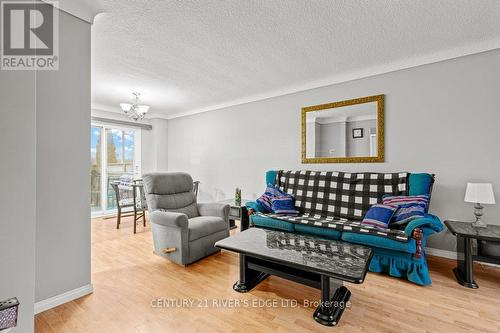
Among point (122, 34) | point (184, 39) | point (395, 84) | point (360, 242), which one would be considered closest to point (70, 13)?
point (122, 34)

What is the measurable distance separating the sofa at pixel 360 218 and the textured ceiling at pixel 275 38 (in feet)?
4.69

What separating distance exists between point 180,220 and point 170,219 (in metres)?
0.13

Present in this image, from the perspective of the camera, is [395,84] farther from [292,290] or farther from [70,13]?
[70,13]

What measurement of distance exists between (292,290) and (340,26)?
2.47 m

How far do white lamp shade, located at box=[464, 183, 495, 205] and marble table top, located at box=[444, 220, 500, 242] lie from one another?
0.86 feet

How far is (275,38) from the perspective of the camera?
2441 millimetres

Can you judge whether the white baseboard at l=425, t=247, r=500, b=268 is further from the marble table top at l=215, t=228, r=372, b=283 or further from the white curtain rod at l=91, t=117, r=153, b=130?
the white curtain rod at l=91, t=117, r=153, b=130

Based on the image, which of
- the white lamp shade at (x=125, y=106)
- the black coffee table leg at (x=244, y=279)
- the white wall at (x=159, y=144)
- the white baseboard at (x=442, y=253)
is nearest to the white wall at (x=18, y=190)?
the black coffee table leg at (x=244, y=279)

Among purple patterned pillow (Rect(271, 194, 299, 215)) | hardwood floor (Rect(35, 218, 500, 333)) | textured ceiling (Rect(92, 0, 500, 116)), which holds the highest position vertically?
textured ceiling (Rect(92, 0, 500, 116))

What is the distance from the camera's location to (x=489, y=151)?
2527 mm

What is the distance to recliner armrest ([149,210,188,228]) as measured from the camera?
8.39 feet

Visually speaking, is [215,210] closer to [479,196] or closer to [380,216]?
[380,216]

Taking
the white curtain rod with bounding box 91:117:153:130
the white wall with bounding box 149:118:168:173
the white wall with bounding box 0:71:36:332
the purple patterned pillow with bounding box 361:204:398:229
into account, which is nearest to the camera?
the white wall with bounding box 0:71:36:332

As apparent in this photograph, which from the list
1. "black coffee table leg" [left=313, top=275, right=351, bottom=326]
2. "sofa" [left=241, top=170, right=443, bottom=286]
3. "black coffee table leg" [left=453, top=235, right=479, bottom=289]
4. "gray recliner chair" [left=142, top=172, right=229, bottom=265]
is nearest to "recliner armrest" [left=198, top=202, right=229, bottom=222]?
"gray recliner chair" [left=142, top=172, right=229, bottom=265]
